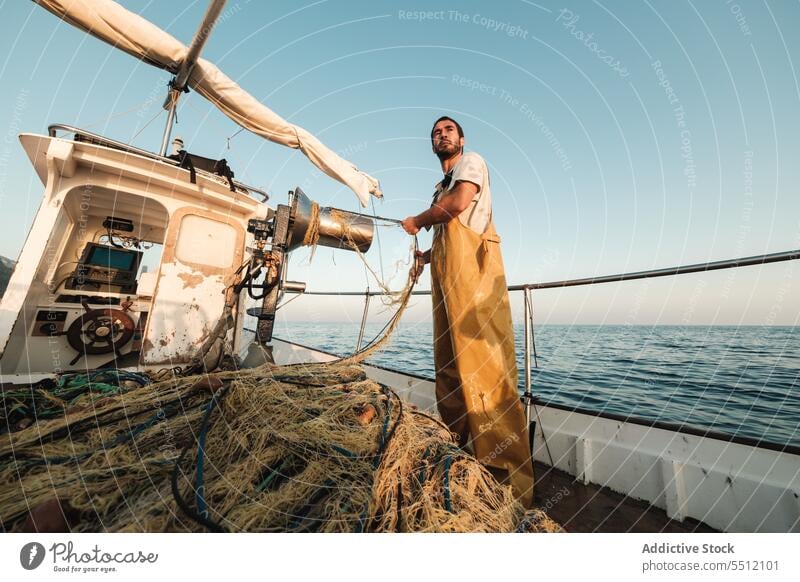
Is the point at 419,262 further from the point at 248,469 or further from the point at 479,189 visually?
the point at 248,469

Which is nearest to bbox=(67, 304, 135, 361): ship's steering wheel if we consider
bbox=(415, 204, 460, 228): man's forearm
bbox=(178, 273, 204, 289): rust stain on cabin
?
bbox=(178, 273, 204, 289): rust stain on cabin

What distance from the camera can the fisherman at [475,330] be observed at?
5.37 feet

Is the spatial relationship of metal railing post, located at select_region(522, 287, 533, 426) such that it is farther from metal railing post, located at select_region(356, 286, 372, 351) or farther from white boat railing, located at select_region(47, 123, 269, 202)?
white boat railing, located at select_region(47, 123, 269, 202)

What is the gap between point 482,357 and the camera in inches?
67.7

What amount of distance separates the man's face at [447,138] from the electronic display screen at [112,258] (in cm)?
508

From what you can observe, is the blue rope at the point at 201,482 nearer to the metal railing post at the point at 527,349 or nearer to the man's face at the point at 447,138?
the metal railing post at the point at 527,349

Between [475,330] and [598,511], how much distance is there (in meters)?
1.12

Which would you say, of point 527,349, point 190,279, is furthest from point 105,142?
point 527,349

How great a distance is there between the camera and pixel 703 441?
1531 mm

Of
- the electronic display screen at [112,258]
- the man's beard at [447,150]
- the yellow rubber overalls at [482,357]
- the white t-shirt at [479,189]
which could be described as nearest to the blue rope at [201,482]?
the yellow rubber overalls at [482,357]

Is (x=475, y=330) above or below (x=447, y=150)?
below

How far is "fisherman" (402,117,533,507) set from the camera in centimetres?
164
